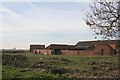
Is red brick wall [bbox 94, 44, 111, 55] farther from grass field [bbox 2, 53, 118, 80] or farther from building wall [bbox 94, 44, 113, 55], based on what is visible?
grass field [bbox 2, 53, 118, 80]

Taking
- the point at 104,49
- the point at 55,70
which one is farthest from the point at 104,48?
the point at 55,70

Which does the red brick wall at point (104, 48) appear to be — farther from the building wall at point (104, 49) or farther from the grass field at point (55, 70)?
the grass field at point (55, 70)

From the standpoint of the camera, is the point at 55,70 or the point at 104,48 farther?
the point at 104,48

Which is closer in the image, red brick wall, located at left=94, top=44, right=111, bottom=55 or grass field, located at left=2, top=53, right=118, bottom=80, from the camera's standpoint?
A: grass field, located at left=2, top=53, right=118, bottom=80

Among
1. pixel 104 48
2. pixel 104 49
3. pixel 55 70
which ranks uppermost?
pixel 104 48

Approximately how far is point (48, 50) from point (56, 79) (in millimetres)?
62616

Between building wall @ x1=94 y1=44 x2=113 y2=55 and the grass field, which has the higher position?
building wall @ x1=94 y1=44 x2=113 y2=55

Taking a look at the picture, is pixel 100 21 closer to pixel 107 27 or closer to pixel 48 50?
pixel 107 27

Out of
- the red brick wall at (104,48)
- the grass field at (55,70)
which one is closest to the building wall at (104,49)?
the red brick wall at (104,48)

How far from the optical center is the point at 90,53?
222 ft

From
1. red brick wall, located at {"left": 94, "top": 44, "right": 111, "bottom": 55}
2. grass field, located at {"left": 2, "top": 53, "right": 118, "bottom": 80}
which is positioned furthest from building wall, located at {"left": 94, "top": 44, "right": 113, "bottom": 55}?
A: grass field, located at {"left": 2, "top": 53, "right": 118, "bottom": 80}

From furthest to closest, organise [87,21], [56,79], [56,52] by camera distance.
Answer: [56,52]
[56,79]
[87,21]

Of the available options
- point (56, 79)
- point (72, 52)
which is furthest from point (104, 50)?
point (56, 79)

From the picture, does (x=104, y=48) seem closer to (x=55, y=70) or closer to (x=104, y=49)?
(x=104, y=49)
